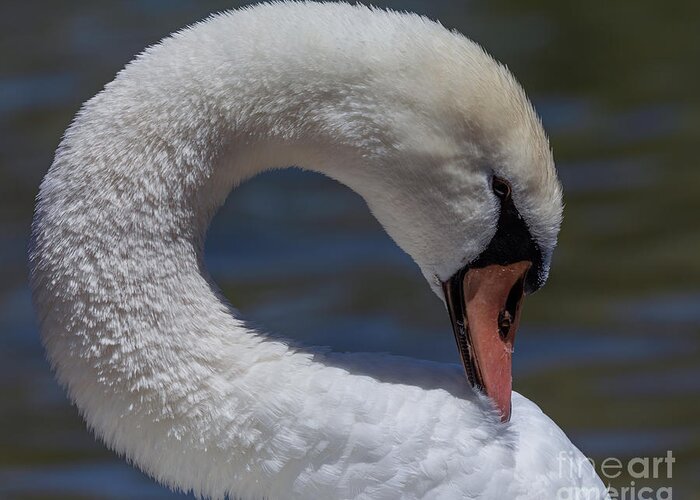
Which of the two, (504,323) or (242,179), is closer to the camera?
(242,179)

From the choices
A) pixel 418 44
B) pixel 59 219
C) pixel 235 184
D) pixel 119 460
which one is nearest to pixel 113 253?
pixel 59 219

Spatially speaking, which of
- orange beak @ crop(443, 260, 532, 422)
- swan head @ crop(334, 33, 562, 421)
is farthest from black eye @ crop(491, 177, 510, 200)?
orange beak @ crop(443, 260, 532, 422)

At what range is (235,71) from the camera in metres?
2.98

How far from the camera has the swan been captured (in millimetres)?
2967

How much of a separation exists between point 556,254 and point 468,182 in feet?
14.7

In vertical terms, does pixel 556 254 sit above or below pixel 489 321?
above

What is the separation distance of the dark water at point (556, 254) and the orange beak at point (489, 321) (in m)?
Answer: 2.72

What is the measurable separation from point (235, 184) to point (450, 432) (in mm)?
668

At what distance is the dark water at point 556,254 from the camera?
642 centimetres

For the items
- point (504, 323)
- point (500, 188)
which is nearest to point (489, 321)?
point (504, 323)

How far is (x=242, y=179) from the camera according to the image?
3.15 m

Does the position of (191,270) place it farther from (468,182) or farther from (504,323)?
(504,323)

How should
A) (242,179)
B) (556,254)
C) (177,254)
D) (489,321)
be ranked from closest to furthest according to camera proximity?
(177,254), (242,179), (489,321), (556,254)

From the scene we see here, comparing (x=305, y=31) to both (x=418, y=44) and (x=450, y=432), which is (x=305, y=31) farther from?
(x=450, y=432)
